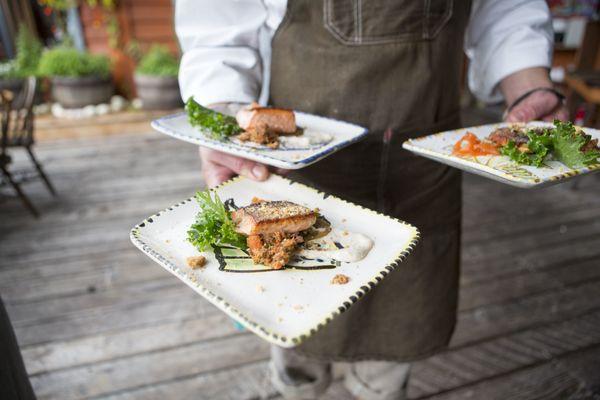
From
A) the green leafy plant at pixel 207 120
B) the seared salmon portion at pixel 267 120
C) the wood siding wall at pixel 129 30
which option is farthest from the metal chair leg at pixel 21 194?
the wood siding wall at pixel 129 30

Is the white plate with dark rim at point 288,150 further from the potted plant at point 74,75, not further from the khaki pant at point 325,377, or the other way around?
the potted plant at point 74,75

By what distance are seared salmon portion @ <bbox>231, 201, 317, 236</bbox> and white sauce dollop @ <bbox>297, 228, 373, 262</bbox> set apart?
56 millimetres

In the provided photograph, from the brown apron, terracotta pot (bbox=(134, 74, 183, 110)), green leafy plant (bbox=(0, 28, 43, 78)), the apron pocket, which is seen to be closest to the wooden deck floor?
the brown apron

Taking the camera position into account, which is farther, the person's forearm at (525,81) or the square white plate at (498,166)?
the person's forearm at (525,81)

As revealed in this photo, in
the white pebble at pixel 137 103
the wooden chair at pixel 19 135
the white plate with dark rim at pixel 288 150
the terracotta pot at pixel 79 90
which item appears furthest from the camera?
the white pebble at pixel 137 103

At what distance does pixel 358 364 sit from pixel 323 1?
165cm

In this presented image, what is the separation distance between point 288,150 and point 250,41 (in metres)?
0.53

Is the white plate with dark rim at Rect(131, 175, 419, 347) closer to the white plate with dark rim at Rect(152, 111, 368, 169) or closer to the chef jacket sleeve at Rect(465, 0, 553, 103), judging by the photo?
the white plate with dark rim at Rect(152, 111, 368, 169)

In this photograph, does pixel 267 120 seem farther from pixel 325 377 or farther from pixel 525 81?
pixel 325 377

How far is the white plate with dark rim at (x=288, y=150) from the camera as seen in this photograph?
47.8 inches

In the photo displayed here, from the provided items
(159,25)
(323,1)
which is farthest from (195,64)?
(159,25)

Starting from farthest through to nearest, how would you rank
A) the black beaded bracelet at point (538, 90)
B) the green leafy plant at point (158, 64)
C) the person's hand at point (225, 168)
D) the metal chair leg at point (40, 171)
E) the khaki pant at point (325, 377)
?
the green leafy plant at point (158, 64) < the metal chair leg at point (40, 171) < the khaki pant at point (325, 377) < the black beaded bracelet at point (538, 90) < the person's hand at point (225, 168)

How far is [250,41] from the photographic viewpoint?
5.35 feet

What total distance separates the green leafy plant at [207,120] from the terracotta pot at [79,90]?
6.24 m
